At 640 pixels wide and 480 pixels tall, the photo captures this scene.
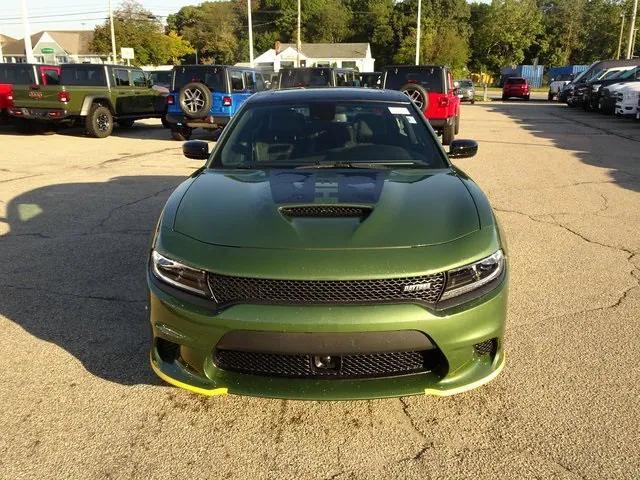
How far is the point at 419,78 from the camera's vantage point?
14.1 m

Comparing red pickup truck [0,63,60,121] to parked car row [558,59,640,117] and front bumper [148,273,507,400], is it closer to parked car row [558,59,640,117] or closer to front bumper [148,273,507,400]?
front bumper [148,273,507,400]

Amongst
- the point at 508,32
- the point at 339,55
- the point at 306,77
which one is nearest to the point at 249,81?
the point at 306,77

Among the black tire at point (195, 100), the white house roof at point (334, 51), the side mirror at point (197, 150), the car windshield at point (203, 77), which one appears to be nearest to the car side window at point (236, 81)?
the car windshield at point (203, 77)

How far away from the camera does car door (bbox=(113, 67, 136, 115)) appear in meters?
15.9

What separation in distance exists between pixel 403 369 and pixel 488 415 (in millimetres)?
656

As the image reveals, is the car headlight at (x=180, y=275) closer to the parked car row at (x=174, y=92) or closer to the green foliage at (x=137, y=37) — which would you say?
the parked car row at (x=174, y=92)

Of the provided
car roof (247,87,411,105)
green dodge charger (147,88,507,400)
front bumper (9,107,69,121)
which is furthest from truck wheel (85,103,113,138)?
green dodge charger (147,88,507,400)

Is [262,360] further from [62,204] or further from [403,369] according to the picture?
[62,204]

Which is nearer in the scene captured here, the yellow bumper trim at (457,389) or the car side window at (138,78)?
the yellow bumper trim at (457,389)

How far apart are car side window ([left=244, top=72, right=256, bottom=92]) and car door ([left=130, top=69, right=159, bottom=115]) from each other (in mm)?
3707

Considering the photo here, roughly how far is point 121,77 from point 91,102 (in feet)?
4.75

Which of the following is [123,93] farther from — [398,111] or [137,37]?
[137,37]

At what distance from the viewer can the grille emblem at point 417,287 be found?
2.45 meters

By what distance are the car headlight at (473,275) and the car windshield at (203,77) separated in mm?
12366
